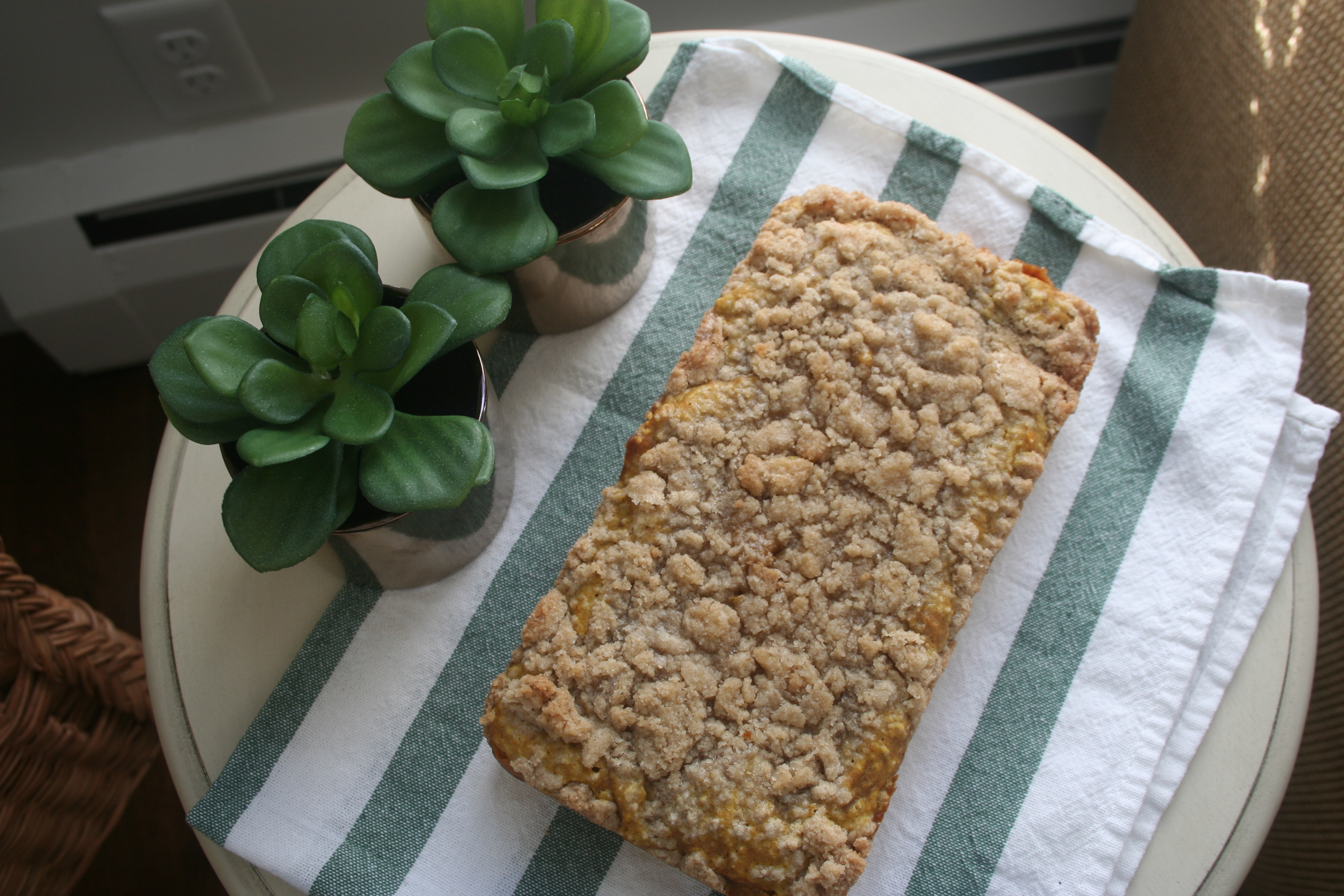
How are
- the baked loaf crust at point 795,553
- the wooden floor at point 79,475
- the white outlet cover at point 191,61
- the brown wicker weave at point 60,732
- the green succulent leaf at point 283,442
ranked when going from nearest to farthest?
1. the green succulent leaf at point 283,442
2. the baked loaf crust at point 795,553
3. the brown wicker weave at point 60,732
4. the white outlet cover at point 191,61
5. the wooden floor at point 79,475

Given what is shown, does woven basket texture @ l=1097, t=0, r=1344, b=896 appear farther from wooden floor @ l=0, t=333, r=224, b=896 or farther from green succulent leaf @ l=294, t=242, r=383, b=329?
wooden floor @ l=0, t=333, r=224, b=896

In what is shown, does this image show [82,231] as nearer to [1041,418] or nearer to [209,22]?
[209,22]

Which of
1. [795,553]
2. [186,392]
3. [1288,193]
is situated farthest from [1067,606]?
[186,392]

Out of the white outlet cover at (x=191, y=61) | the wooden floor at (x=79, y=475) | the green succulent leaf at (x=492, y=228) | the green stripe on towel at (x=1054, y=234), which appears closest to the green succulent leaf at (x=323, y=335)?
the green succulent leaf at (x=492, y=228)

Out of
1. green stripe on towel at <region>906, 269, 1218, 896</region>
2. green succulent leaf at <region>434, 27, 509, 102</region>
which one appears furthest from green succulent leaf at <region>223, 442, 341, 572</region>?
green stripe on towel at <region>906, 269, 1218, 896</region>

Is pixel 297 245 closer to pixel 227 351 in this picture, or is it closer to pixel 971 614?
pixel 227 351

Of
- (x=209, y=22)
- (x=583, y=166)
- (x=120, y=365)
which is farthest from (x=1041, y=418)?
(x=120, y=365)

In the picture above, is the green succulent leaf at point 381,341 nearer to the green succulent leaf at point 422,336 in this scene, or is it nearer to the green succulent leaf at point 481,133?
the green succulent leaf at point 422,336
